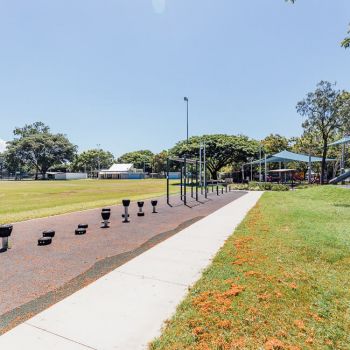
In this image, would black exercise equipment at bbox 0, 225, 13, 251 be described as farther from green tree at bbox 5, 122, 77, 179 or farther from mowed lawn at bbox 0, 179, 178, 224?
green tree at bbox 5, 122, 77, 179

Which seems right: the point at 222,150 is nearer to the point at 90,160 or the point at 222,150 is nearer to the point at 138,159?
the point at 138,159

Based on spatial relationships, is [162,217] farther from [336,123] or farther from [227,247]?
[336,123]

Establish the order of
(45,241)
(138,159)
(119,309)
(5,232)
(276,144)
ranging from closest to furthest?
(119,309) → (5,232) → (45,241) → (276,144) → (138,159)

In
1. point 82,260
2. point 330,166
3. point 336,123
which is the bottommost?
point 82,260

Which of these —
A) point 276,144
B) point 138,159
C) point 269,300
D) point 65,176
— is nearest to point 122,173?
point 138,159

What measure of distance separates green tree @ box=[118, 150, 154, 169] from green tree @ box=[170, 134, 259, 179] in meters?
64.8

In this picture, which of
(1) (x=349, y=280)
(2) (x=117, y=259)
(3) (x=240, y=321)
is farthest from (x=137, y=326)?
(1) (x=349, y=280)

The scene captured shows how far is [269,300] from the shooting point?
3820 millimetres

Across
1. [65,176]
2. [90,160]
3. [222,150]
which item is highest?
[90,160]

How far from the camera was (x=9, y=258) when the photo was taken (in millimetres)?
5969

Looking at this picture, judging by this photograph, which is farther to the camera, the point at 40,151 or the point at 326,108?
the point at 40,151

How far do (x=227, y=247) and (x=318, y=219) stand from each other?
5.63m

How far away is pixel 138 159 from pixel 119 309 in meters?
110

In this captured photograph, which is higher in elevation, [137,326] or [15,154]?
[15,154]
